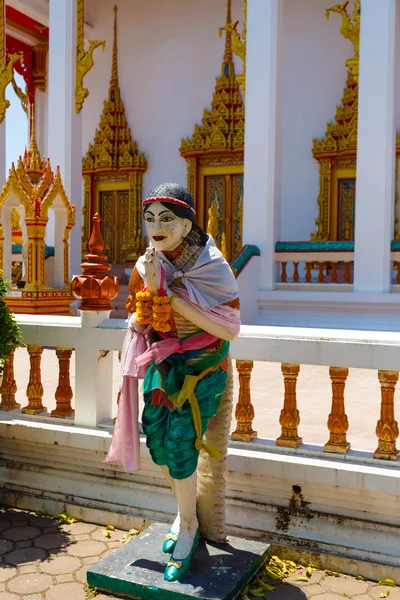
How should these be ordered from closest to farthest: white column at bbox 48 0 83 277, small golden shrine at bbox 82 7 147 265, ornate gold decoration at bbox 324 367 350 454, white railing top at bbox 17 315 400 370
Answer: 1. white railing top at bbox 17 315 400 370
2. ornate gold decoration at bbox 324 367 350 454
3. white column at bbox 48 0 83 277
4. small golden shrine at bbox 82 7 147 265

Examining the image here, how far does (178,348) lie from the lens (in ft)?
8.49

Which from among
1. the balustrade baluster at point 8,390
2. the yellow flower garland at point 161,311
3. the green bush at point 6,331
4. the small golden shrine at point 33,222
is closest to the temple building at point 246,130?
the small golden shrine at point 33,222

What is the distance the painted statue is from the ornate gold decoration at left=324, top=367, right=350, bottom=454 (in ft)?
2.15

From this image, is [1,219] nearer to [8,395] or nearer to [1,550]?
[8,395]

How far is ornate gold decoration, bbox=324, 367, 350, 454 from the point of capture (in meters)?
3.05

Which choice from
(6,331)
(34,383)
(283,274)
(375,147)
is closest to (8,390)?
(34,383)

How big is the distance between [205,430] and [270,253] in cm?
740

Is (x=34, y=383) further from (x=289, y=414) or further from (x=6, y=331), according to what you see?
(x=289, y=414)

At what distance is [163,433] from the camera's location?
2613 millimetres

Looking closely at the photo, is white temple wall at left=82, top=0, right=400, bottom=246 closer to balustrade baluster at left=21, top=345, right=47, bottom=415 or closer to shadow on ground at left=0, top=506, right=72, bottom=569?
balustrade baluster at left=21, top=345, right=47, bottom=415

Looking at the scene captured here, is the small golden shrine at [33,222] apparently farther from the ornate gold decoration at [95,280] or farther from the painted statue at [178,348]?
the painted statue at [178,348]

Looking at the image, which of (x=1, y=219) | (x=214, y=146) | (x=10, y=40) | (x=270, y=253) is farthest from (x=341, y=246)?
(x=10, y=40)

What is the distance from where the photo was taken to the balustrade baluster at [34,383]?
12.6 ft

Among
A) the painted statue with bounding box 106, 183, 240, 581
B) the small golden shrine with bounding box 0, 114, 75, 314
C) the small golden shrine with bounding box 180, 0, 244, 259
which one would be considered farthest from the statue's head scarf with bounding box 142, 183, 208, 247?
the small golden shrine with bounding box 180, 0, 244, 259
